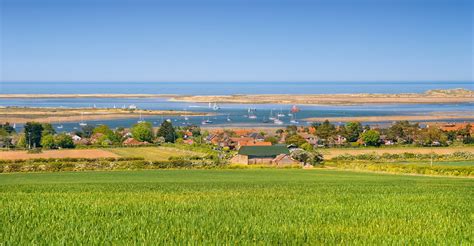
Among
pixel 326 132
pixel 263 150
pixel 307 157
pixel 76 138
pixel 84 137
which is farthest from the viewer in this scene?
pixel 84 137

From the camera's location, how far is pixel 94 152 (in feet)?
224

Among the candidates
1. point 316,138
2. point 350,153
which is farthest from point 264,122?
point 350,153

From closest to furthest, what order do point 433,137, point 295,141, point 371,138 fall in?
point 433,137 < point 295,141 < point 371,138

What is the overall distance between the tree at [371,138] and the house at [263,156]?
17685 mm

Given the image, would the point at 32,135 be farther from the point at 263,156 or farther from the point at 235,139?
the point at 263,156

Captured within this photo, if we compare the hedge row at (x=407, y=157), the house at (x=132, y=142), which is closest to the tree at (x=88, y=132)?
the house at (x=132, y=142)

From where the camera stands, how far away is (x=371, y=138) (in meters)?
79.9

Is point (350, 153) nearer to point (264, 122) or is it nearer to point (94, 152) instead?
point (94, 152)

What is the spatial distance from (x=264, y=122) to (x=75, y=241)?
12407cm

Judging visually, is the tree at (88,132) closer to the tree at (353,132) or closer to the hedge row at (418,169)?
the tree at (353,132)

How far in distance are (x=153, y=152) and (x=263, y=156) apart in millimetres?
12859

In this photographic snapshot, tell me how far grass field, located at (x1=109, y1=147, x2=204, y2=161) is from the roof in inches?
189

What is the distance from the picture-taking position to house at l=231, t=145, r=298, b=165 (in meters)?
64.1

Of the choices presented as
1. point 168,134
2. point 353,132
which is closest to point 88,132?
point 168,134
